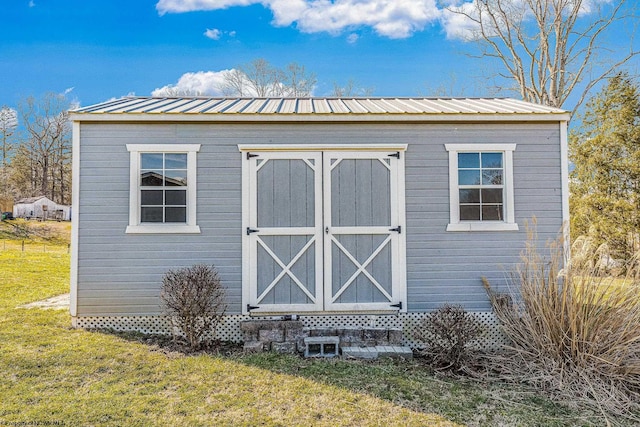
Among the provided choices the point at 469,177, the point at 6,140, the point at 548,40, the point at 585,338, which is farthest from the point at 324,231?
the point at 6,140

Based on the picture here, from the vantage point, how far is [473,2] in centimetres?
1584

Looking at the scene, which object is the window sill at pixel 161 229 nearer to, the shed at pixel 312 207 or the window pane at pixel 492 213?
the shed at pixel 312 207

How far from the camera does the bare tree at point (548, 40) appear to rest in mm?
14734

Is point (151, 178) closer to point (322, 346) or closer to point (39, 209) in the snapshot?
point (322, 346)

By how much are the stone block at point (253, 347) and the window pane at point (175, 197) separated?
2115 mm

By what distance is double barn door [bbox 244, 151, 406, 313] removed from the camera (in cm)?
518

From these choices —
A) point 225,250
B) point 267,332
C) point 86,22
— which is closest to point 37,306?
point 225,250

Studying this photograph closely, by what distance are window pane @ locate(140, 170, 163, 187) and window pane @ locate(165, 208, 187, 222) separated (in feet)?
1.34

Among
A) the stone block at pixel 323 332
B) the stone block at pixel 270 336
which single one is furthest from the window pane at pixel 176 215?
the stone block at pixel 323 332

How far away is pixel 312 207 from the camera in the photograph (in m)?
5.22

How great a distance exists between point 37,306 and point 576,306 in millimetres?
8285

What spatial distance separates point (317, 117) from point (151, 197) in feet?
8.44

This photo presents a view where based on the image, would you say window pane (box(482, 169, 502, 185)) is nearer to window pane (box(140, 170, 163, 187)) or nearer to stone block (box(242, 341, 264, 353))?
stone block (box(242, 341, 264, 353))

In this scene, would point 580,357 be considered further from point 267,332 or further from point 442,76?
point 442,76
